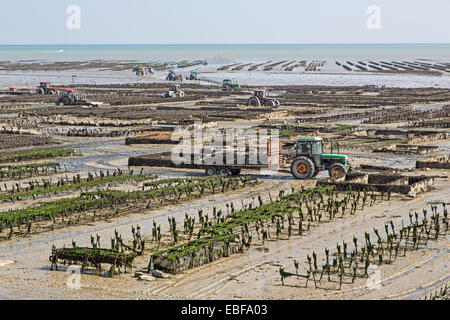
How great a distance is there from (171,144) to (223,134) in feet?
13.3

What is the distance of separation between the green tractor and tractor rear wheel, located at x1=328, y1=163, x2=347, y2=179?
6cm

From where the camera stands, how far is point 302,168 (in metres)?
29.4

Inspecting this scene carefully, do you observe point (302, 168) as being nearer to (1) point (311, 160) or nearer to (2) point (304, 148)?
(1) point (311, 160)

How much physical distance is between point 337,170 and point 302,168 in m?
1.35

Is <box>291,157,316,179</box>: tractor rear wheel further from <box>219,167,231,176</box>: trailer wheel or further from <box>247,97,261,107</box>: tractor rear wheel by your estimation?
<box>247,97,261,107</box>: tractor rear wheel

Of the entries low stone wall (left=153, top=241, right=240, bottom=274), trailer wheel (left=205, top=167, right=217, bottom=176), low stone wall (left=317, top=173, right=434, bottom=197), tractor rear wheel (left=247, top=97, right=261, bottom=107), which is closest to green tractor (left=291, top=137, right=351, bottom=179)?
low stone wall (left=317, top=173, right=434, bottom=197)

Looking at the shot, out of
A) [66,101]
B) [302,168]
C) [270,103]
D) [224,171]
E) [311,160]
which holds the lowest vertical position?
[270,103]

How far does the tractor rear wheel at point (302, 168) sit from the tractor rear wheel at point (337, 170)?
2.33 ft

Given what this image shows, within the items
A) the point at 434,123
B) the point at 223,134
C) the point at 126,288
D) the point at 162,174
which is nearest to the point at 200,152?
the point at 162,174

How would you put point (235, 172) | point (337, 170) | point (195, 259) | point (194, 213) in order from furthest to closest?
point (235, 172) < point (337, 170) < point (194, 213) < point (195, 259)

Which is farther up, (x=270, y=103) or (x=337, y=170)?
(x=337, y=170)

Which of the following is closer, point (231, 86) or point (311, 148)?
point (311, 148)

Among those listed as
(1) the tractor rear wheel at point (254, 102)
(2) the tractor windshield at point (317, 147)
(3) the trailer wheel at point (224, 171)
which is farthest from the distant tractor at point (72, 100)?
(2) the tractor windshield at point (317, 147)

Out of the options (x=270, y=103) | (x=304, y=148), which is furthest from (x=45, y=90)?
(x=304, y=148)
